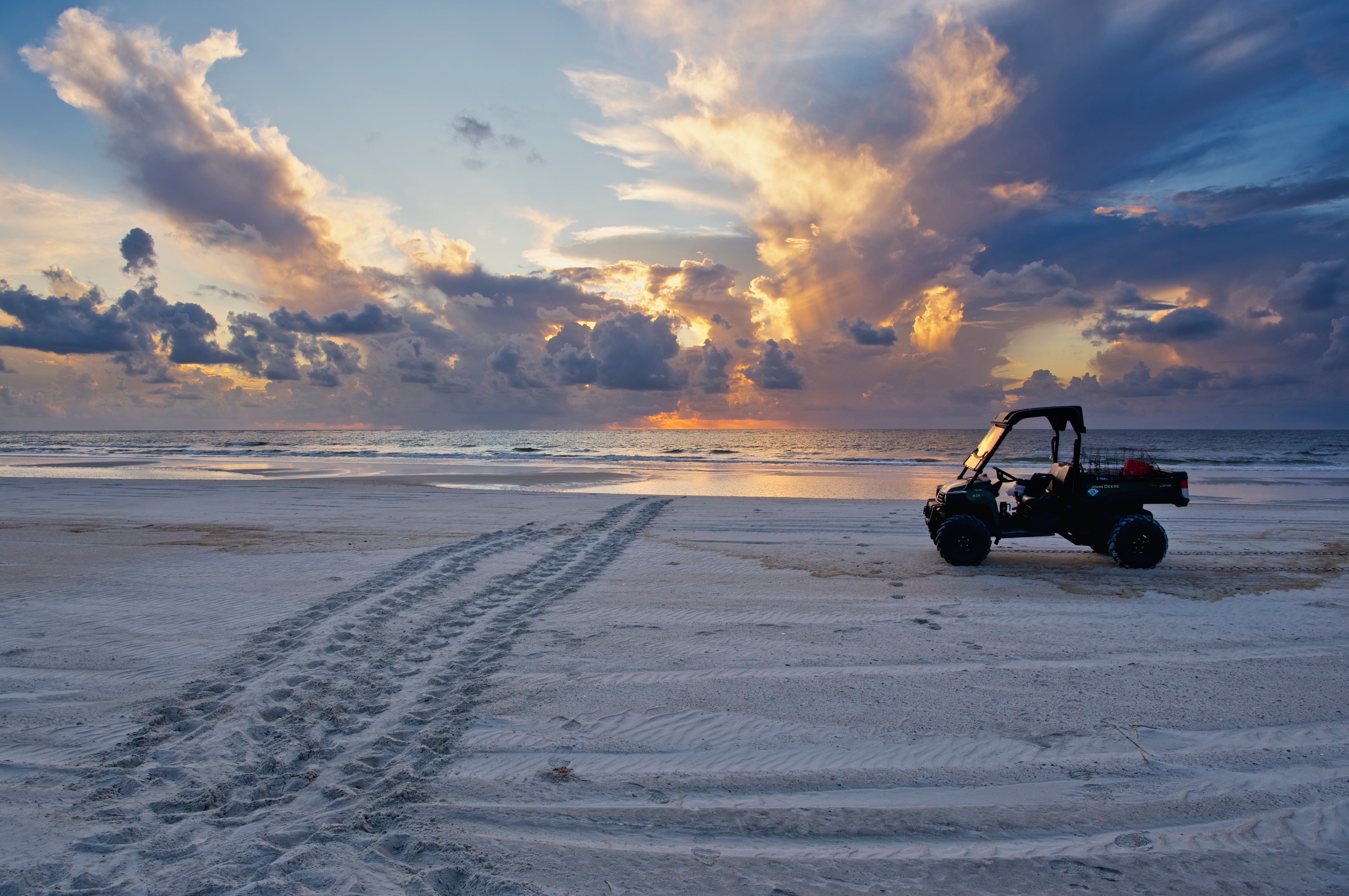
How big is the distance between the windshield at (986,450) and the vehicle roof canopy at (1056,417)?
14 centimetres

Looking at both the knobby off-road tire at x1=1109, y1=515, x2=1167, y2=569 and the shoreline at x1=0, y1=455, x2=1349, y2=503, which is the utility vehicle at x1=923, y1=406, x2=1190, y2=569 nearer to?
the knobby off-road tire at x1=1109, y1=515, x2=1167, y2=569

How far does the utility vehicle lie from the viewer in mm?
7996

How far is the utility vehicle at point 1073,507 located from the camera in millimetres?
7996

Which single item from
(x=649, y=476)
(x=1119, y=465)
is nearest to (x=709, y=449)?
(x=649, y=476)

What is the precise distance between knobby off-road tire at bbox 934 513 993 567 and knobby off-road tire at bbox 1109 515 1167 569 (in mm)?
1529

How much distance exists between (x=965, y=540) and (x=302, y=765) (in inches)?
297

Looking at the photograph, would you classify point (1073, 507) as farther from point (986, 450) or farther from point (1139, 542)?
point (986, 450)

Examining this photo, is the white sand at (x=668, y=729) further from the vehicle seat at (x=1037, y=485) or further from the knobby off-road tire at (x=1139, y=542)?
the vehicle seat at (x=1037, y=485)

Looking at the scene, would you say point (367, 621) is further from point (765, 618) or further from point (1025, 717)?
point (1025, 717)

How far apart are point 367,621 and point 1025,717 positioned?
17.6ft

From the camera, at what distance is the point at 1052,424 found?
27.5ft

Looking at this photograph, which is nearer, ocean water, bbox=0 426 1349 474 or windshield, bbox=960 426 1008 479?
windshield, bbox=960 426 1008 479

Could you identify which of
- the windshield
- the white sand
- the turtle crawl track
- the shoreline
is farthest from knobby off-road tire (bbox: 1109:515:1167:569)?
the shoreline

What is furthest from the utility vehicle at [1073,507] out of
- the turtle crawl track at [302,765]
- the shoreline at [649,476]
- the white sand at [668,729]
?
the shoreline at [649,476]
